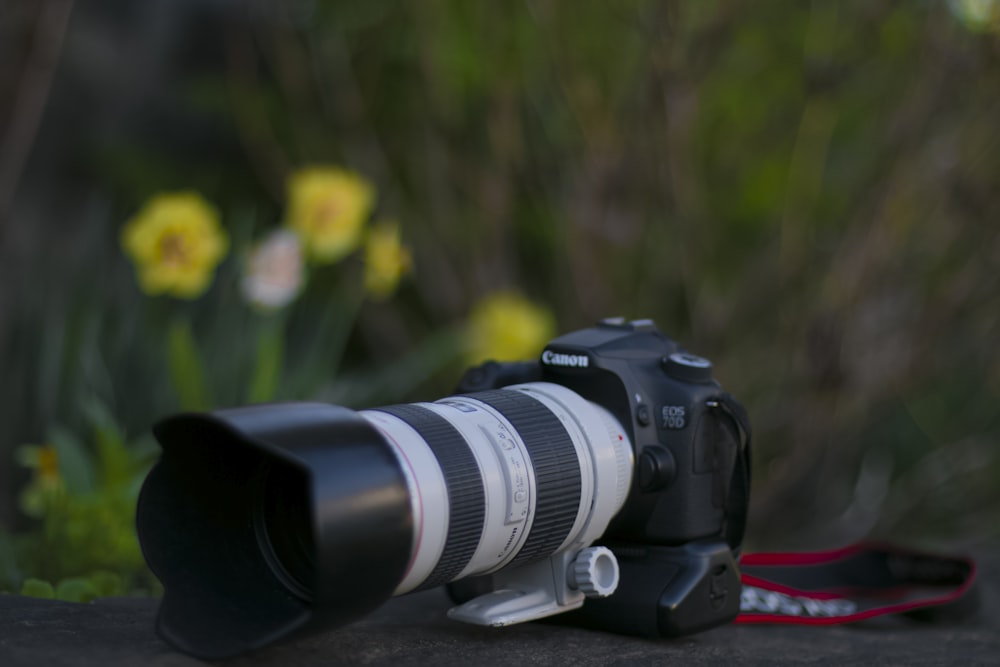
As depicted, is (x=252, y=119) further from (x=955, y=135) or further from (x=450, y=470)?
(x=450, y=470)

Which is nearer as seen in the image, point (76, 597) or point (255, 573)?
point (255, 573)

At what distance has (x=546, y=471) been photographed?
4.80 ft

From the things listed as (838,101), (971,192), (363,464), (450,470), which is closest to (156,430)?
(363,464)

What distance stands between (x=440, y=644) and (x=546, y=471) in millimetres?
273

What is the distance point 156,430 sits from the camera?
1232 mm

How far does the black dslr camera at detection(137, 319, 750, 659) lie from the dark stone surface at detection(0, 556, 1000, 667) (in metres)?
0.05

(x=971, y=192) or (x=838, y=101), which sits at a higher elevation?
(x=838, y=101)

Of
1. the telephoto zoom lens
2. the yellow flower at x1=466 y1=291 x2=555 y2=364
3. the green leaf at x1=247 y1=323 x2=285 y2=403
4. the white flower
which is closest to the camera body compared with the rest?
the telephoto zoom lens

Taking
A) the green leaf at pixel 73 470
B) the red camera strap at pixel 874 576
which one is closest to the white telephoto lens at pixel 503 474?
the red camera strap at pixel 874 576

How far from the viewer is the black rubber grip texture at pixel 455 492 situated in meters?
1.33

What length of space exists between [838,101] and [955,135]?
0.38m

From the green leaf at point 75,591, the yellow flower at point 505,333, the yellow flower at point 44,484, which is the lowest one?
the green leaf at point 75,591

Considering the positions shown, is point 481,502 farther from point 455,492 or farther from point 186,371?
point 186,371

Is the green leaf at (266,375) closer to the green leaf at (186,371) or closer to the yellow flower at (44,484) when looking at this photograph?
the green leaf at (186,371)
